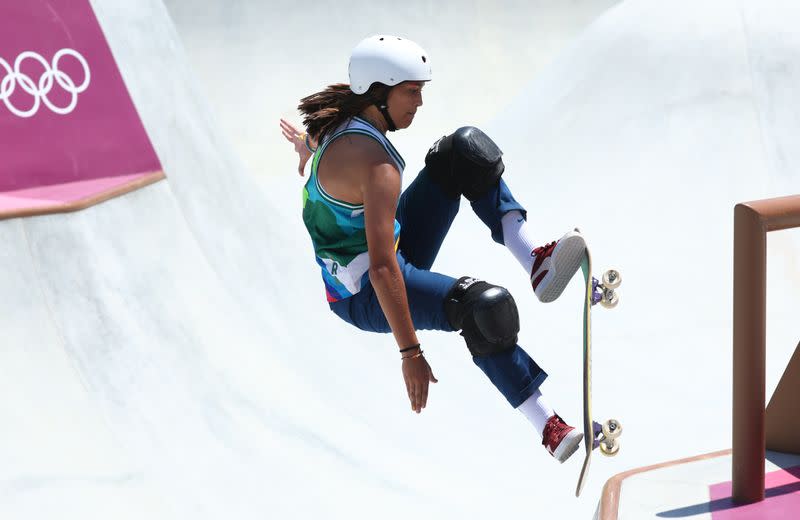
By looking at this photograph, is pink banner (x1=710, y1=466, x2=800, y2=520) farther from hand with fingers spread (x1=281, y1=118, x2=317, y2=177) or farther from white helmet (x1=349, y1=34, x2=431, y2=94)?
hand with fingers spread (x1=281, y1=118, x2=317, y2=177)

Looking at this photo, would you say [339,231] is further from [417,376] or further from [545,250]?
[545,250]

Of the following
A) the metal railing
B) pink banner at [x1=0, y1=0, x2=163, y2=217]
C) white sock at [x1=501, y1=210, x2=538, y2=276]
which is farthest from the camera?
pink banner at [x1=0, y1=0, x2=163, y2=217]

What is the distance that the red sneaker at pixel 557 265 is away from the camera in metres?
3.29

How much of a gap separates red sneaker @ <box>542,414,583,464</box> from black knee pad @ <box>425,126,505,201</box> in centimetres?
89

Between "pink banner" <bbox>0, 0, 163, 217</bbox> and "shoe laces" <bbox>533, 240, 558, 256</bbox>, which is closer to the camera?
"shoe laces" <bbox>533, 240, 558, 256</bbox>

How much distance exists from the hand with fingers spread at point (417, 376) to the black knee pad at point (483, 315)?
0.21 metres

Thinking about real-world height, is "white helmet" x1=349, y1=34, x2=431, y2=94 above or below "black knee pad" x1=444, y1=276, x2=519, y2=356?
above

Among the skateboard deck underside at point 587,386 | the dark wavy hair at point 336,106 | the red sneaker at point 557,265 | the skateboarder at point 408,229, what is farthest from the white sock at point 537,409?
the dark wavy hair at point 336,106

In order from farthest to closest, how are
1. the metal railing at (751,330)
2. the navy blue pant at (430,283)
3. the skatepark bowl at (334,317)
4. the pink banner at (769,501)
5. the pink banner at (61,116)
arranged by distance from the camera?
the pink banner at (61,116) < the skatepark bowl at (334,317) < the navy blue pant at (430,283) < the pink banner at (769,501) < the metal railing at (751,330)

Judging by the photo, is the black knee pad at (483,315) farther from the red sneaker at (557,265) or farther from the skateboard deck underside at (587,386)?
the skateboard deck underside at (587,386)

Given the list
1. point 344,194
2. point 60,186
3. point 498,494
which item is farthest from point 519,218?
point 60,186

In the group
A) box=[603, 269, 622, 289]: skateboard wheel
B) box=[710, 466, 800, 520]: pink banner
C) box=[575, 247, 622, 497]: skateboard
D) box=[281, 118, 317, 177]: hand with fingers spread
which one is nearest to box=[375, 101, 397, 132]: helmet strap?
box=[281, 118, 317, 177]: hand with fingers spread

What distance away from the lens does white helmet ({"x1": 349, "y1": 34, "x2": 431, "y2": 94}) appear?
304cm

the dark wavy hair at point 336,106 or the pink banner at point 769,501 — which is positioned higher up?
the dark wavy hair at point 336,106
